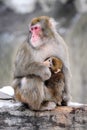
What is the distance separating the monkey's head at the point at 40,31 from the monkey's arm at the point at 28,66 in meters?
0.12

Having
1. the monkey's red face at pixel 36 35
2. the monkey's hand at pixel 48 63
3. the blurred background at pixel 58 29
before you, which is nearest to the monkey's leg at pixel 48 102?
the monkey's hand at pixel 48 63

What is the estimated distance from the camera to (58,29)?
46.3 feet

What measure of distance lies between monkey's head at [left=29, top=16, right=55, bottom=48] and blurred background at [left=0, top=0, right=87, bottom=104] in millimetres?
5433

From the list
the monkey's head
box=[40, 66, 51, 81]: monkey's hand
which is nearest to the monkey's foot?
box=[40, 66, 51, 81]: monkey's hand

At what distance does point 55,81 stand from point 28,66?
0.32 metres

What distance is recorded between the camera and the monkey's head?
6.48 meters

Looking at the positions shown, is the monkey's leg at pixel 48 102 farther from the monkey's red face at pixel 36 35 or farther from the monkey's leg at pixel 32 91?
the monkey's red face at pixel 36 35

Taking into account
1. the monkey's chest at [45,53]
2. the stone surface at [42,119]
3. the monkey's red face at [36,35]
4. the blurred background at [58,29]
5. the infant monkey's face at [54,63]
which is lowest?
the stone surface at [42,119]

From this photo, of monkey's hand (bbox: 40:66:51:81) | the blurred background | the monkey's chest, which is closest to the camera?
monkey's hand (bbox: 40:66:51:81)

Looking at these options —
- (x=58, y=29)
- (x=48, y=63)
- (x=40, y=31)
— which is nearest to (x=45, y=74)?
(x=48, y=63)

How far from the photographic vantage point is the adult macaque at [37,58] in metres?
6.42

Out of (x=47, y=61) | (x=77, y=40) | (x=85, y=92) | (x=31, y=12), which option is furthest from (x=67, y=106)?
(x=31, y=12)

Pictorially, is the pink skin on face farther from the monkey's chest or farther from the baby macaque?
the baby macaque

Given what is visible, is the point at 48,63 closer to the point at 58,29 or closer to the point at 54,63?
the point at 54,63
